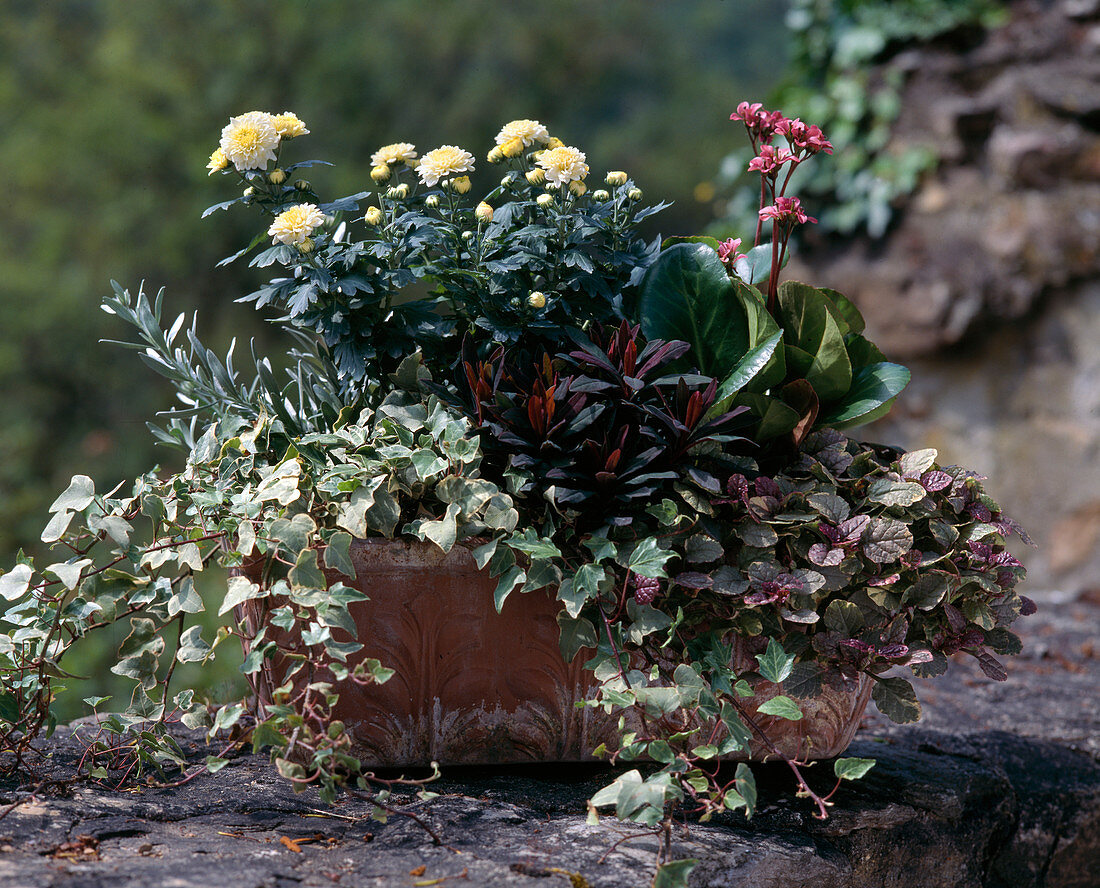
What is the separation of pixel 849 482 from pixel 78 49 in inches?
301

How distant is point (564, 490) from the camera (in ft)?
4.17

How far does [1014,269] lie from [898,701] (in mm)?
3026

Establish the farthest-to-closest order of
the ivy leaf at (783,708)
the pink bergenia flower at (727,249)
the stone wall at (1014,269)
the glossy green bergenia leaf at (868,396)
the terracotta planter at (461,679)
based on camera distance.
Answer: the stone wall at (1014,269) < the pink bergenia flower at (727,249) < the glossy green bergenia leaf at (868,396) < the terracotta planter at (461,679) < the ivy leaf at (783,708)

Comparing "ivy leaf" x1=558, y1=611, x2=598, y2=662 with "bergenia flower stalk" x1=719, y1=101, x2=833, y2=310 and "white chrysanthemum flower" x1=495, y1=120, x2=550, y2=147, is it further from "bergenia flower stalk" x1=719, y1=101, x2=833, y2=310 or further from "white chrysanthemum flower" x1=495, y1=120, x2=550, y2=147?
"white chrysanthemum flower" x1=495, y1=120, x2=550, y2=147

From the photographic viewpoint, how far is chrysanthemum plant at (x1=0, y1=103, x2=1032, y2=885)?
1257 millimetres

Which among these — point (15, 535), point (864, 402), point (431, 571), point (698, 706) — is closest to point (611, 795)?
point (698, 706)

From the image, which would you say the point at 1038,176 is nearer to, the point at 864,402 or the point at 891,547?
the point at 864,402

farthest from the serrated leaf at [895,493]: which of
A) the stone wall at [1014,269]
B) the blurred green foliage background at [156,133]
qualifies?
the blurred green foliage background at [156,133]

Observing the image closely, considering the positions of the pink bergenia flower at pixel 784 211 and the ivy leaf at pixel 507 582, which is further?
the pink bergenia flower at pixel 784 211

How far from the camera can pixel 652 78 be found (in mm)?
8930

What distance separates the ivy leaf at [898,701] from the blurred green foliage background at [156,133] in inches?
188

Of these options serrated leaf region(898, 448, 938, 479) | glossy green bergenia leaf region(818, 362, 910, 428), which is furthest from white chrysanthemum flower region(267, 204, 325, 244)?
serrated leaf region(898, 448, 938, 479)

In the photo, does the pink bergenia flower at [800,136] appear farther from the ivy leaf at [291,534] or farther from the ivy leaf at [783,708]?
the ivy leaf at [291,534]

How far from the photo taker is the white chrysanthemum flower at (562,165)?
56.0 inches
